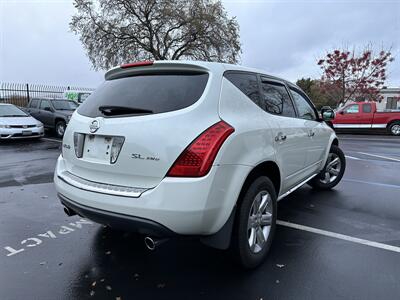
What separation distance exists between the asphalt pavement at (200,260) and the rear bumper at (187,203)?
25.4 inches

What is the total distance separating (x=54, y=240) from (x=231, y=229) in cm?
210

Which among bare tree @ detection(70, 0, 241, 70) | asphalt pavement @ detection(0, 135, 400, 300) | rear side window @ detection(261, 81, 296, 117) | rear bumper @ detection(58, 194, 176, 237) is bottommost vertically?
asphalt pavement @ detection(0, 135, 400, 300)

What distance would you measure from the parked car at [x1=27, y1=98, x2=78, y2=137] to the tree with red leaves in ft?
71.6

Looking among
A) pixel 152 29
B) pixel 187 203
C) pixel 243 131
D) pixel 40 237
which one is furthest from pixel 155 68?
pixel 152 29

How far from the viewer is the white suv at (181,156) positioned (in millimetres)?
2336

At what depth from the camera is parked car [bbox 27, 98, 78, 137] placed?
13.1 metres

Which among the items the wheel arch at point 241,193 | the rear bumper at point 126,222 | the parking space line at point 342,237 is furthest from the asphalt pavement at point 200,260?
the rear bumper at point 126,222

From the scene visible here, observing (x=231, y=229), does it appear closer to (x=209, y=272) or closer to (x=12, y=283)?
(x=209, y=272)

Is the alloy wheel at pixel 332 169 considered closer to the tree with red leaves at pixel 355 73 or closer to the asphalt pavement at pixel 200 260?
the asphalt pavement at pixel 200 260

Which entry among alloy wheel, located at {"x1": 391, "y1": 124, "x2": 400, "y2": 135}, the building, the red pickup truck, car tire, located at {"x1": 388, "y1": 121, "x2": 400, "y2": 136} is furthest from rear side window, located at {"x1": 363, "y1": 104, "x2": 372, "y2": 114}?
the building

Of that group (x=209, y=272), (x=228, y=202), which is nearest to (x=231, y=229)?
(x=228, y=202)

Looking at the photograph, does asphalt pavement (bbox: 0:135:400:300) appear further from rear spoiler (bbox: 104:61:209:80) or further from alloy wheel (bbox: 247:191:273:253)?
rear spoiler (bbox: 104:61:209:80)

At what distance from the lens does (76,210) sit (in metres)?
2.82

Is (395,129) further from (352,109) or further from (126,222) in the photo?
(126,222)
